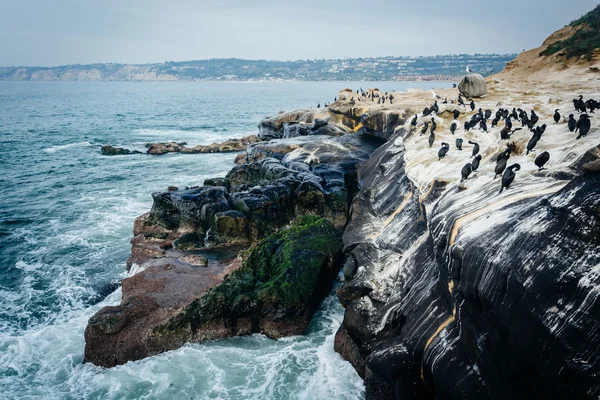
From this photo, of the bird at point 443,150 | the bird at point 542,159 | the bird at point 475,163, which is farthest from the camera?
the bird at point 443,150

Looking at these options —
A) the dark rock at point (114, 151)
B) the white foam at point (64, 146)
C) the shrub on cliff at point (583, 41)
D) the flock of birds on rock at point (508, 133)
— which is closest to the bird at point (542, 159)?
the flock of birds on rock at point (508, 133)

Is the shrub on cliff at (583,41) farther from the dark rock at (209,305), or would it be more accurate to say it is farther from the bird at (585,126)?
the dark rock at (209,305)

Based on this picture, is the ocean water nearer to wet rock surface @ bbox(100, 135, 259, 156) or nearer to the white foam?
wet rock surface @ bbox(100, 135, 259, 156)

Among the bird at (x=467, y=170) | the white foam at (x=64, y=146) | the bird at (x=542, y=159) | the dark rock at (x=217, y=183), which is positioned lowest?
the white foam at (x=64, y=146)

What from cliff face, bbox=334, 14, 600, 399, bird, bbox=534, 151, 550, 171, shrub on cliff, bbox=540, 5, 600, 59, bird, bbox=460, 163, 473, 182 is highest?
shrub on cliff, bbox=540, 5, 600, 59

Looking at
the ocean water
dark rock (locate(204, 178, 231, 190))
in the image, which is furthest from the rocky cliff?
dark rock (locate(204, 178, 231, 190))

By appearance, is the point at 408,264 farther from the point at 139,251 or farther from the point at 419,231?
the point at 139,251

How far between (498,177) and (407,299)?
426cm

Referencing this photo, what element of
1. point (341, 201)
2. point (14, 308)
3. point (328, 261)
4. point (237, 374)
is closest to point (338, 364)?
point (237, 374)

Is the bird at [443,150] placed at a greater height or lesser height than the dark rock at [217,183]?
greater

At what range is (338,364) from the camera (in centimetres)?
1349

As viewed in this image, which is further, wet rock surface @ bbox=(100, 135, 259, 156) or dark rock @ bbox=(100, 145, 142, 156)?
dark rock @ bbox=(100, 145, 142, 156)

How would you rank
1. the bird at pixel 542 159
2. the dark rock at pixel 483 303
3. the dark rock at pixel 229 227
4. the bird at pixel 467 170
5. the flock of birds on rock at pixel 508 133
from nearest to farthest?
the dark rock at pixel 483 303
the bird at pixel 542 159
the flock of birds on rock at pixel 508 133
the bird at pixel 467 170
the dark rock at pixel 229 227

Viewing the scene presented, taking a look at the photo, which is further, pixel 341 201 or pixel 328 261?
pixel 341 201
